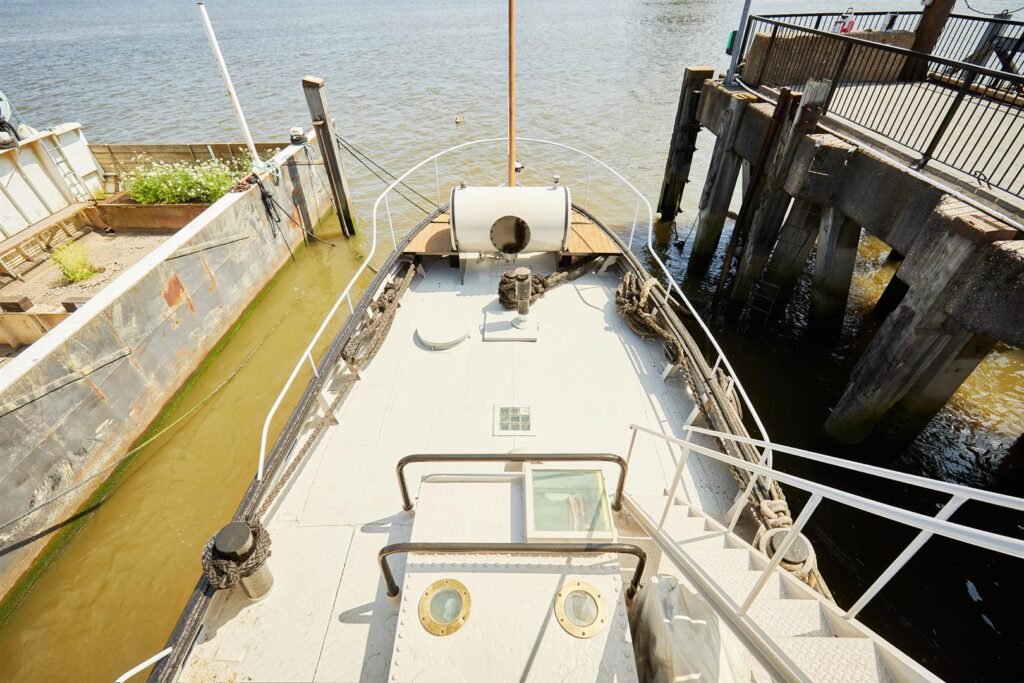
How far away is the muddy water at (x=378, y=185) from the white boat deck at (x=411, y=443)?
369 cm

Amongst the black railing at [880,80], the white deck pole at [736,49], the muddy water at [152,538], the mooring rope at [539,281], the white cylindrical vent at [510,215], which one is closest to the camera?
the muddy water at [152,538]

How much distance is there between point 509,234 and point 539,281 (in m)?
1.04

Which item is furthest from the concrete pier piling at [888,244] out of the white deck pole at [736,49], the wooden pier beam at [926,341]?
the white deck pole at [736,49]

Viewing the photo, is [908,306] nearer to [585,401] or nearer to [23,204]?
[585,401]

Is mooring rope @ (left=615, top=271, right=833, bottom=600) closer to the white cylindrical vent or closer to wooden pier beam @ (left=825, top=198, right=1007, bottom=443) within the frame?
the white cylindrical vent

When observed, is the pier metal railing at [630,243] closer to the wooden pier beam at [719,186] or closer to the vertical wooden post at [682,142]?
the vertical wooden post at [682,142]

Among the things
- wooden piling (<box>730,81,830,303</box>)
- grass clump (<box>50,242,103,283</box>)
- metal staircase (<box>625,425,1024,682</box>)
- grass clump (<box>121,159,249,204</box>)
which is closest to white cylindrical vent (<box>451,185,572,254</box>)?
wooden piling (<box>730,81,830,303</box>)

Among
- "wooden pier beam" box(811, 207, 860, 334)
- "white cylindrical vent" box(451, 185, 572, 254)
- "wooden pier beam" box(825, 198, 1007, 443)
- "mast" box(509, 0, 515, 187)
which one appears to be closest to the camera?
"wooden pier beam" box(825, 198, 1007, 443)

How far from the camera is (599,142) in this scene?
21.8 meters

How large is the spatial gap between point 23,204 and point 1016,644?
2181 cm

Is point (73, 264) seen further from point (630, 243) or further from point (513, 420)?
point (630, 243)

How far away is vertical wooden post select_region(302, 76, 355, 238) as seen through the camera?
12.5 m

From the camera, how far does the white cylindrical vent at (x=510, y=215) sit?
8.15 metres

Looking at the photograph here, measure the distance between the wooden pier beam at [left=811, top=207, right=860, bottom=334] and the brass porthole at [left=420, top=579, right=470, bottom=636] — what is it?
9336 mm
